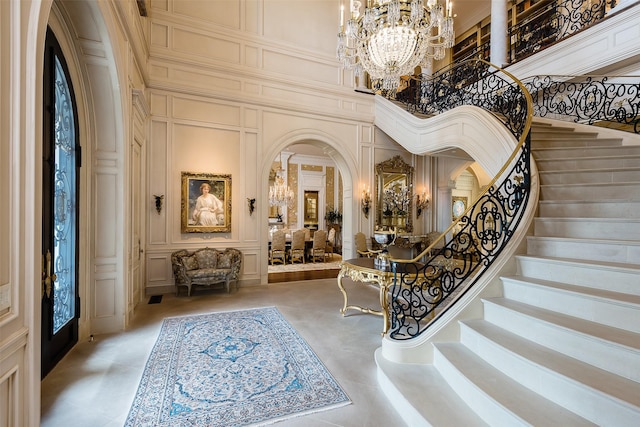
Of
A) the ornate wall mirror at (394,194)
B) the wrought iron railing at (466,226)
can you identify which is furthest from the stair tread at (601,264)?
the ornate wall mirror at (394,194)

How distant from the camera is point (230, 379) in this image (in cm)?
263

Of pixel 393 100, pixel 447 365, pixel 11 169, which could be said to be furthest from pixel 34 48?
pixel 393 100

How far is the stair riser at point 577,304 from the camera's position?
1743mm

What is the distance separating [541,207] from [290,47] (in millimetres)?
6236

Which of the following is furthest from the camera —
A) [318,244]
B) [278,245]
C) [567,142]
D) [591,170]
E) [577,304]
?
[318,244]

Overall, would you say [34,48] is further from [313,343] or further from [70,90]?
[313,343]

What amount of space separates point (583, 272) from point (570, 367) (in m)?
0.87

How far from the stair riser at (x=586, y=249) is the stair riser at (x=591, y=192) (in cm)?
80

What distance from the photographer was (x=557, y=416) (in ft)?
4.99

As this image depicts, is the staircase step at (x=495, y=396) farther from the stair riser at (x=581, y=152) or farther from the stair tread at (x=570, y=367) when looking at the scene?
the stair riser at (x=581, y=152)

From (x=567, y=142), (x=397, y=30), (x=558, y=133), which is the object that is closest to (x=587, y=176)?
(x=567, y=142)

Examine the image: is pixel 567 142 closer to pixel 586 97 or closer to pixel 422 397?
pixel 586 97

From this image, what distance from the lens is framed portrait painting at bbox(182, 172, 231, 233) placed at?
5.75 meters

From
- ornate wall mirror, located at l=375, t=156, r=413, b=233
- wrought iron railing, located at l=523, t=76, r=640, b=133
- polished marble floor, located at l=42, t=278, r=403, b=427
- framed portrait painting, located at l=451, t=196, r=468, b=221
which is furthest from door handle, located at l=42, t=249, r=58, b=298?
framed portrait painting, located at l=451, t=196, r=468, b=221
